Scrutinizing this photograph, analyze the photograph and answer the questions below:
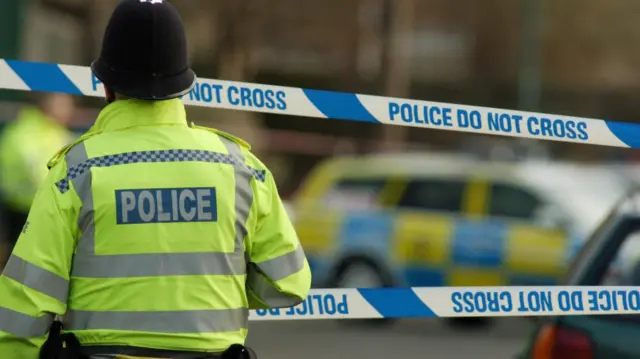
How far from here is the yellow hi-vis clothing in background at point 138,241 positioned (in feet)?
11.5

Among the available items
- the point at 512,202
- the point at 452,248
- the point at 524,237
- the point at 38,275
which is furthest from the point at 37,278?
the point at 512,202

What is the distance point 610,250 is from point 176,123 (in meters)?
2.39

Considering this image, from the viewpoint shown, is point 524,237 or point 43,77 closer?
point 43,77

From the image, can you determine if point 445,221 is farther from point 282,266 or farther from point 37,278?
point 37,278

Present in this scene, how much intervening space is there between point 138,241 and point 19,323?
323 millimetres

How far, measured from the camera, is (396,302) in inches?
201

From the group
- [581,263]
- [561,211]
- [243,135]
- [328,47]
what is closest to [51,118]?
[561,211]

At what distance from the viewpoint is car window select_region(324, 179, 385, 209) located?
49.9 feet

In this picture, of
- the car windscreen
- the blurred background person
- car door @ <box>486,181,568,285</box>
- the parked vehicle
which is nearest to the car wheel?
car door @ <box>486,181,568,285</box>

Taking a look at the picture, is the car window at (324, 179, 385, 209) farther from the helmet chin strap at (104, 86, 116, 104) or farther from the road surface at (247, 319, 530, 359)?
the helmet chin strap at (104, 86, 116, 104)

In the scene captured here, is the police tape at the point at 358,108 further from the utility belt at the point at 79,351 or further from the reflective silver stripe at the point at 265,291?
the utility belt at the point at 79,351

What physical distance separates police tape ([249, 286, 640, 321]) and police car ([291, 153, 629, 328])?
8874 millimetres

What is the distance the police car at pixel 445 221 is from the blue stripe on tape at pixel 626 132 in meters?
8.77

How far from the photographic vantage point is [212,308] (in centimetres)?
363
